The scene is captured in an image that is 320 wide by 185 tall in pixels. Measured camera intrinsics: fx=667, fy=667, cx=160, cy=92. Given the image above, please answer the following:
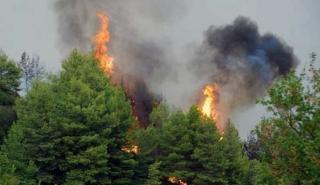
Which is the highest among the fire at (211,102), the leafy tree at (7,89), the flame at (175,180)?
the fire at (211,102)

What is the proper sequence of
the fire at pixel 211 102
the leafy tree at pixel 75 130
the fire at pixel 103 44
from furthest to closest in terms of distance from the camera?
the fire at pixel 211 102 < the fire at pixel 103 44 < the leafy tree at pixel 75 130

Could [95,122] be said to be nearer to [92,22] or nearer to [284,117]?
[284,117]

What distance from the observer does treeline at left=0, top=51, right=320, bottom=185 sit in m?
62.5

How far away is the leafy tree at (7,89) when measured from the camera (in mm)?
73562

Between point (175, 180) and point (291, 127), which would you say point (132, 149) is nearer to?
point (175, 180)

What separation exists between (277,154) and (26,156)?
40.0 meters

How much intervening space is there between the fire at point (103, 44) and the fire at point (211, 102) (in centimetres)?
1651

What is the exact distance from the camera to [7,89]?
77.5 meters

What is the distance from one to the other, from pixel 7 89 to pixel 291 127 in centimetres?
5525

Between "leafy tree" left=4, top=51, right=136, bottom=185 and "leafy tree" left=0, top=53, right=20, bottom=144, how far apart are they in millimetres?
5563

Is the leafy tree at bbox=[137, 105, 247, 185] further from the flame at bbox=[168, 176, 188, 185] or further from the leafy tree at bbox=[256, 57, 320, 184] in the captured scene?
the leafy tree at bbox=[256, 57, 320, 184]

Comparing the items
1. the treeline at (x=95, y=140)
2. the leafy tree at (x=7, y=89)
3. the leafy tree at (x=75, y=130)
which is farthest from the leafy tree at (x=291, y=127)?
the leafy tree at (x=7, y=89)

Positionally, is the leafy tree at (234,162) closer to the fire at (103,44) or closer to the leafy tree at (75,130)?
the leafy tree at (75,130)

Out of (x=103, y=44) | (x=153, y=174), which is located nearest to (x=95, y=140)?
(x=153, y=174)
